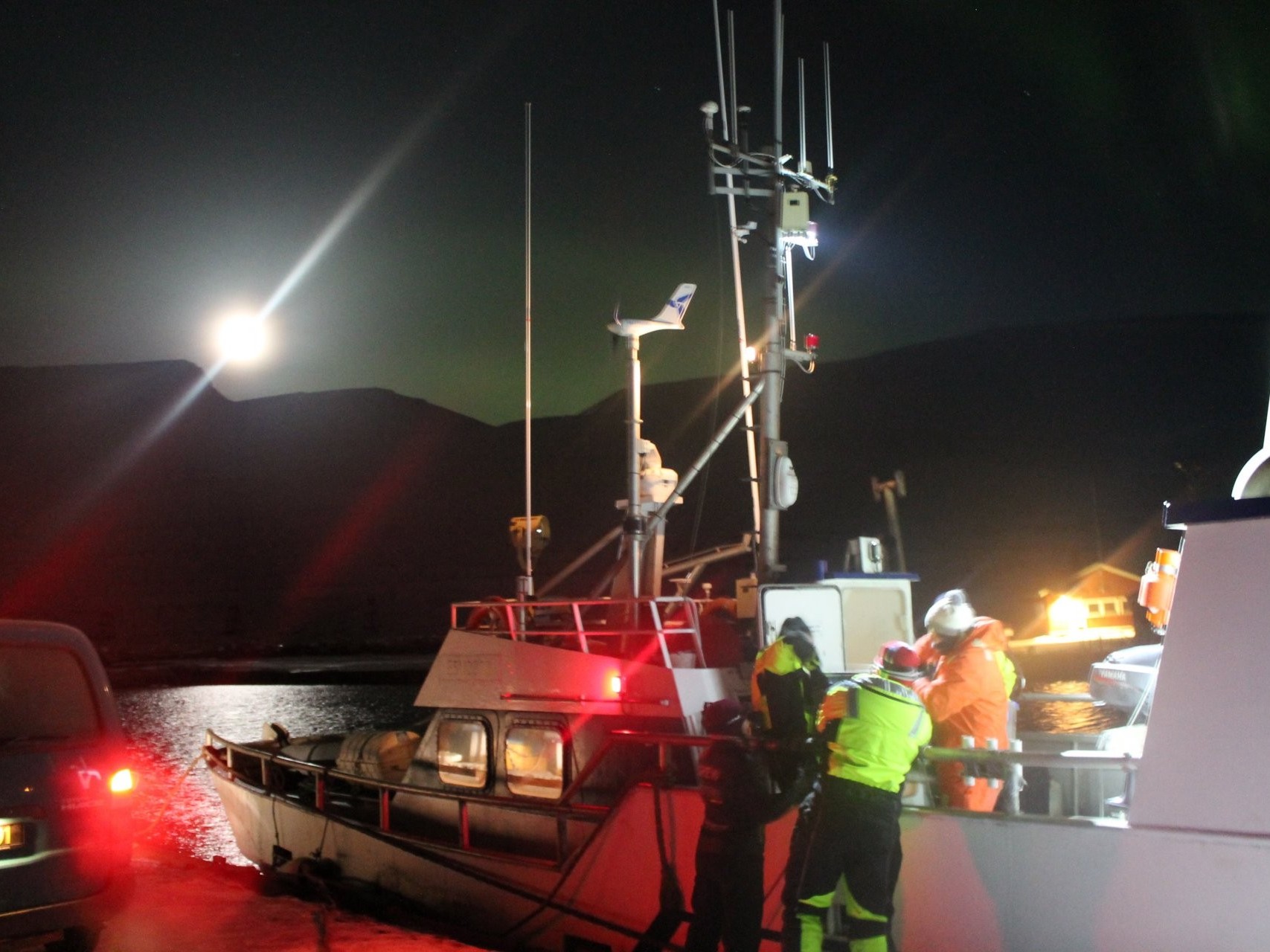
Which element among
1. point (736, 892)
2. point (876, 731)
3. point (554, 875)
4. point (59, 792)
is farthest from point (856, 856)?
point (59, 792)

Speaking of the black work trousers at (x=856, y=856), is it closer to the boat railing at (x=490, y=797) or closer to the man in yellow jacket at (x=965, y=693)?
the boat railing at (x=490, y=797)

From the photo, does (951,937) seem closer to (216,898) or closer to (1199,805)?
(1199,805)

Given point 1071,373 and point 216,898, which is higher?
point 1071,373

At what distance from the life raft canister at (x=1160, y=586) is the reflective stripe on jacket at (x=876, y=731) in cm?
211

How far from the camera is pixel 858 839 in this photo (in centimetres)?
549

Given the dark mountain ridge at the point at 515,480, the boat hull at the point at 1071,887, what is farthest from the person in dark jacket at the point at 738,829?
the dark mountain ridge at the point at 515,480

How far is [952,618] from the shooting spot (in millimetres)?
6496

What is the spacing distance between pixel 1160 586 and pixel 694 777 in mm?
3395

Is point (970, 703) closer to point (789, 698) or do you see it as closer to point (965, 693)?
point (965, 693)

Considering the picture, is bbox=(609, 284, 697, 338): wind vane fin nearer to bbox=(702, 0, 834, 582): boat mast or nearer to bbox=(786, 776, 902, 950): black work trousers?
bbox=(702, 0, 834, 582): boat mast

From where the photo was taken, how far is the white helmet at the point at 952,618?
651 cm

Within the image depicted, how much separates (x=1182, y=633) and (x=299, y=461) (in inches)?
5397

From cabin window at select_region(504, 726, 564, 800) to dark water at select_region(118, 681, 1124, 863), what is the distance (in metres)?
4.27

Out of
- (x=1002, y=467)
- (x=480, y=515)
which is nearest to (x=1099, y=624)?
(x=1002, y=467)
